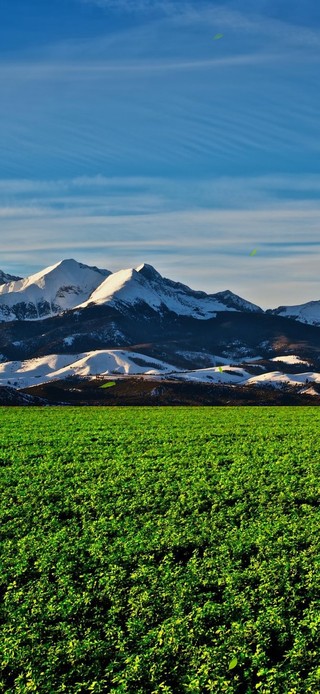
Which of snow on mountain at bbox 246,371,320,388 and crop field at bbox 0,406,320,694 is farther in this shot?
snow on mountain at bbox 246,371,320,388

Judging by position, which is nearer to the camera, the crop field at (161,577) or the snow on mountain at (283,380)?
the crop field at (161,577)

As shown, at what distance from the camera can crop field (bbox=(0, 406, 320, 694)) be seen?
13.2 metres

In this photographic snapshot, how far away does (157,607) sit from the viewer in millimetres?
15656

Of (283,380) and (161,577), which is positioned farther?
(283,380)

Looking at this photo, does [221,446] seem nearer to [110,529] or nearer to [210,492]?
[210,492]

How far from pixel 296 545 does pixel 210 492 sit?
24.8ft

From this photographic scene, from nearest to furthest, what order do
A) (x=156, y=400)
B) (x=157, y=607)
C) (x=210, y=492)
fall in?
1. (x=157, y=607)
2. (x=210, y=492)
3. (x=156, y=400)

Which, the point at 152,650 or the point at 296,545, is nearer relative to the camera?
the point at 152,650

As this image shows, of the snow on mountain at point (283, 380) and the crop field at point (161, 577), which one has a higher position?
the snow on mountain at point (283, 380)

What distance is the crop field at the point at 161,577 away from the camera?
1320cm


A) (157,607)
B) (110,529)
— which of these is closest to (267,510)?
(110,529)

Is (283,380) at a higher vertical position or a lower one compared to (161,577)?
higher

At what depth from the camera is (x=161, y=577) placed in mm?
17359

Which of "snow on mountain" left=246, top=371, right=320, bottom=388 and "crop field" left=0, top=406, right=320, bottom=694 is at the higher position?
"snow on mountain" left=246, top=371, right=320, bottom=388
